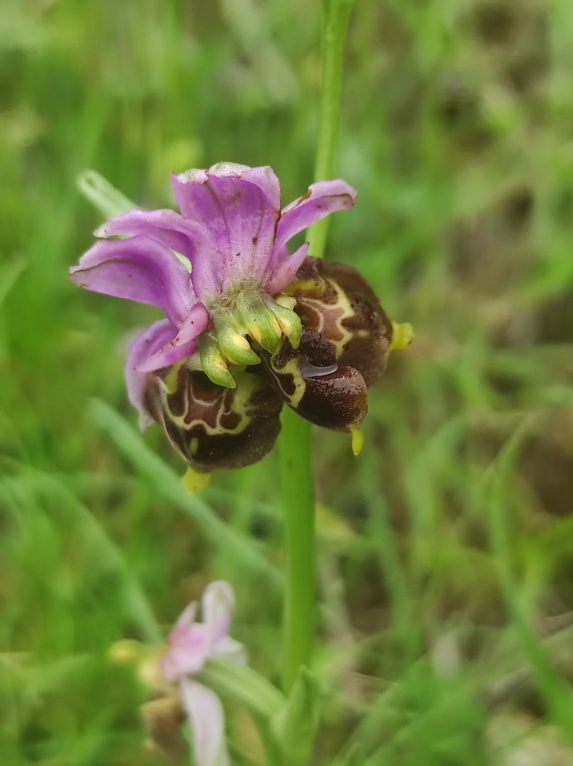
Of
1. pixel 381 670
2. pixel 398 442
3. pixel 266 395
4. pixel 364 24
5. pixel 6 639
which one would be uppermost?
pixel 364 24

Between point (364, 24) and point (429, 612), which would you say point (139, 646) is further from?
point (364, 24)

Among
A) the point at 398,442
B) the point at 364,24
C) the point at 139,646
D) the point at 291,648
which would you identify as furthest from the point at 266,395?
the point at 364,24

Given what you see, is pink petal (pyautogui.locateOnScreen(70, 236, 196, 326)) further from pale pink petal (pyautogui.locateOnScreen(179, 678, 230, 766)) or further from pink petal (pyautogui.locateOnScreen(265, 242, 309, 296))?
pale pink petal (pyautogui.locateOnScreen(179, 678, 230, 766))

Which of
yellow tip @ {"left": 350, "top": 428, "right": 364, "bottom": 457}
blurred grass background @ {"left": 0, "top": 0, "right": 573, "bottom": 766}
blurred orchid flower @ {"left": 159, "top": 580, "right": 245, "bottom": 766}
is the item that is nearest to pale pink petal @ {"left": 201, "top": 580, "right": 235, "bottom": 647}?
blurred orchid flower @ {"left": 159, "top": 580, "right": 245, "bottom": 766}

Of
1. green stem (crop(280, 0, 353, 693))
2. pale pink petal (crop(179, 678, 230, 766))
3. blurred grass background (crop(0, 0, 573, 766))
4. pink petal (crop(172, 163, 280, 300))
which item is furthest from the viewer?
blurred grass background (crop(0, 0, 573, 766))

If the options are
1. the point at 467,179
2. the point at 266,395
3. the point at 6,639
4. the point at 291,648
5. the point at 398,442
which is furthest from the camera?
the point at 467,179

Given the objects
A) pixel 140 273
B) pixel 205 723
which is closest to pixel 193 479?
pixel 140 273

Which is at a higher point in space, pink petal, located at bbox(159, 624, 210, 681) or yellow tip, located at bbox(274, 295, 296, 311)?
yellow tip, located at bbox(274, 295, 296, 311)

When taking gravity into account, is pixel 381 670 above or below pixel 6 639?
below
